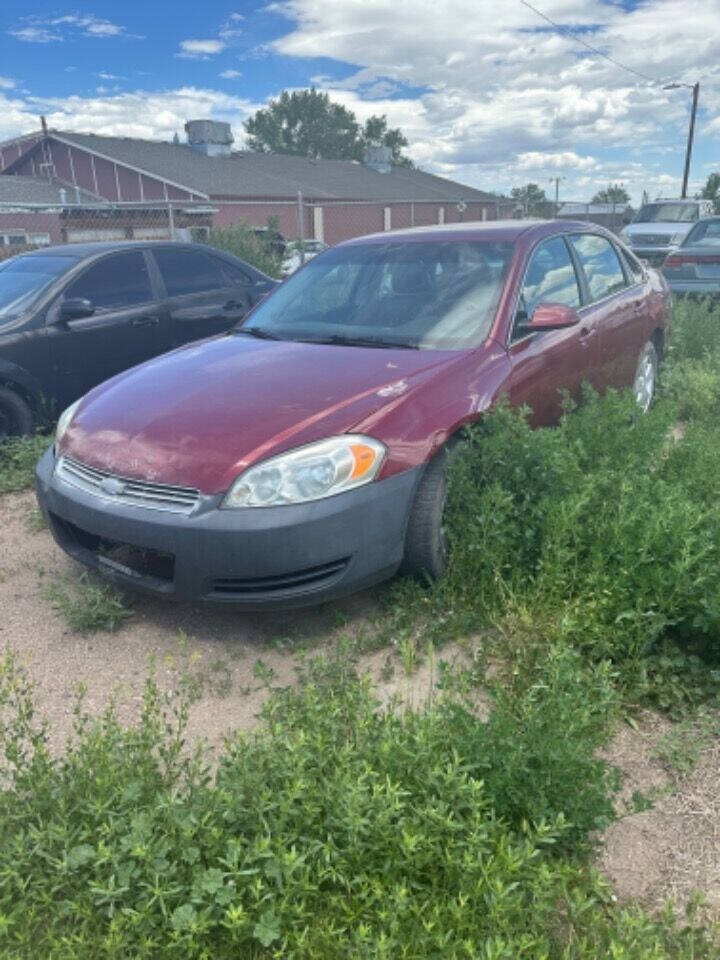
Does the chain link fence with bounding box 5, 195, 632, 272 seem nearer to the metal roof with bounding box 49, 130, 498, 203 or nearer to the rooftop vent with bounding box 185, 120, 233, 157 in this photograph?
the metal roof with bounding box 49, 130, 498, 203

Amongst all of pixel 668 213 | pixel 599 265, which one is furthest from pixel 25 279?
pixel 668 213

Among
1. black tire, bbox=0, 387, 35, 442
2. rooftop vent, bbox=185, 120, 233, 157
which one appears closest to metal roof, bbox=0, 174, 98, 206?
rooftop vent, bbox=185, 120, 233, 157

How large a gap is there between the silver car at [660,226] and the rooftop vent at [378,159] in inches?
1345

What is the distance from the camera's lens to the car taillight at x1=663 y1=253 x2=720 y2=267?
9.45 metres

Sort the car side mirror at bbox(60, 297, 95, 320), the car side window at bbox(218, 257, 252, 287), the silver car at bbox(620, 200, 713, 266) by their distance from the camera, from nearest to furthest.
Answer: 1. the car side mirror at bbox(60, 297, 95, 320)
2. the car side window at bbox(218, 257, 252, 287)
3. the silver car at bbox(620, 200, 713, 266)

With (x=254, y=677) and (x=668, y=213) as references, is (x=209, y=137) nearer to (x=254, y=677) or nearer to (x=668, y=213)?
(x=668, y=213)

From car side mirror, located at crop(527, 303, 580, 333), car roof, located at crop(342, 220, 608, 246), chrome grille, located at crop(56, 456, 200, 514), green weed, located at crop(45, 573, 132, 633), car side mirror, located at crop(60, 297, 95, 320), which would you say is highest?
car roof, located at crop(342, 220, 608, 246)

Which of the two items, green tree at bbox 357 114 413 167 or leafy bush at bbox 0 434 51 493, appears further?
green tree at bbox 357 114 413 167

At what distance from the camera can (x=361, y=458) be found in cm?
291

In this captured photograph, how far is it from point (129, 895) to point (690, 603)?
81.5 inches

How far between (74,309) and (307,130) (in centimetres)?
7496

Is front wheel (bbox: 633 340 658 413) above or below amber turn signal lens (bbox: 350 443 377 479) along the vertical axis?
below

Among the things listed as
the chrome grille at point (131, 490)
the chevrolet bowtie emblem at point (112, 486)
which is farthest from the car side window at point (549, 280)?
the chevrolet bowtie emblem at point (112, 486)

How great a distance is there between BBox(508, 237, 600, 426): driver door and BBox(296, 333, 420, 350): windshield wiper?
0.54 m
